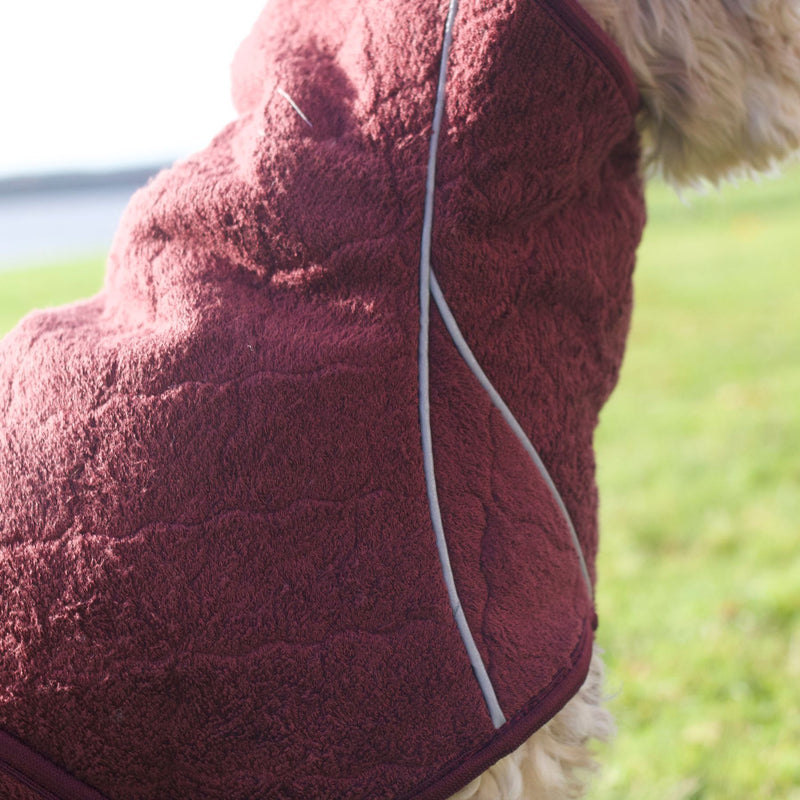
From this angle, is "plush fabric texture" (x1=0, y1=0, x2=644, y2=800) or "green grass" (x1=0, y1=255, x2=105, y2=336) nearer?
"plush fabric texture" (x1=0, y1=0, x2=644, y2=800)

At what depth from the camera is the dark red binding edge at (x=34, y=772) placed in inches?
33.6

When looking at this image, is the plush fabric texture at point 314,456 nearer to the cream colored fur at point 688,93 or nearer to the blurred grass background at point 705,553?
the cream colored fur at point 688,93

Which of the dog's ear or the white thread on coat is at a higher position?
the white thread on coat

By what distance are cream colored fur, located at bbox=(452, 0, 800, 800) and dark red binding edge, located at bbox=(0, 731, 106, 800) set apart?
0.37 meters

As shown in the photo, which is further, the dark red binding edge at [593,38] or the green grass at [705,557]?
the green grass at [705,557]

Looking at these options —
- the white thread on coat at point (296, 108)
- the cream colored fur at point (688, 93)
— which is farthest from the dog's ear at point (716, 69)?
the white thread on coat at point (296, 108)

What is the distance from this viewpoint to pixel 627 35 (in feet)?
3.22

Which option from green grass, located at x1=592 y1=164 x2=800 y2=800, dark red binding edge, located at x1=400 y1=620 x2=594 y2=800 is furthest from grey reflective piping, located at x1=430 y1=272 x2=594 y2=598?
green grass, located at x1=592 y1=164 x2=800 y2=800

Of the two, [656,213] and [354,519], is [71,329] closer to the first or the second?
[354,519]

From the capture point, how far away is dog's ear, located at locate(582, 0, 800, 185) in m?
0.98

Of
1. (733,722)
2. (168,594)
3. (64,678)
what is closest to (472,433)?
(168,594)

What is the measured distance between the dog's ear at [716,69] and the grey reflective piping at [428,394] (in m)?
0.19

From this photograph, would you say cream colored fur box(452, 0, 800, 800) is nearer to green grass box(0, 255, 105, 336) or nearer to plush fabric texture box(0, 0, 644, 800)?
plush fabric texture box(0, 0, 644, 800)

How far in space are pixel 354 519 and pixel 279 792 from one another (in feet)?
0.85
